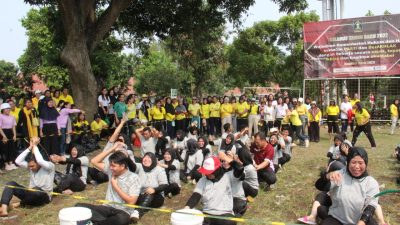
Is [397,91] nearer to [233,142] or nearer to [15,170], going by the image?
[233,142]

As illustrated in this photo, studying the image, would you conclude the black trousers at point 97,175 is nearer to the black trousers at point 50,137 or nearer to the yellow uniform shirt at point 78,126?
the black trousers at point 50,137

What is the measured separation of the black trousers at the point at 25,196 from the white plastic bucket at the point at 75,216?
7.90ft

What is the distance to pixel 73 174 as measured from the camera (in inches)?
313

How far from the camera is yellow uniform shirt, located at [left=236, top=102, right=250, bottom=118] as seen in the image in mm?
14883

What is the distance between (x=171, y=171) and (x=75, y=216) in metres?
3.36

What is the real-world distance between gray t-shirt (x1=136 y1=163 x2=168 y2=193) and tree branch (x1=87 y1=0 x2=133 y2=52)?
23.5ft

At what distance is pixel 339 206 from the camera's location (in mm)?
4828

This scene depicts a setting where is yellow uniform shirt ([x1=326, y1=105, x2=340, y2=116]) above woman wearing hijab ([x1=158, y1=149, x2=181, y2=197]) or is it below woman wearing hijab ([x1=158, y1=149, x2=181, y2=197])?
above

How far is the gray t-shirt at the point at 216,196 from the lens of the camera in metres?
5.64

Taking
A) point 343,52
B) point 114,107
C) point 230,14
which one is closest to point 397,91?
point 343,52

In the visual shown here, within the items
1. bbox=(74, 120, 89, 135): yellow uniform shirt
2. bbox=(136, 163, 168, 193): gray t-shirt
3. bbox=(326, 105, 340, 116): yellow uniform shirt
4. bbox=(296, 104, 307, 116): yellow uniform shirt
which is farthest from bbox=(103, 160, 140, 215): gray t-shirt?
bbox=(326, 105, 340, 116): yellow uniform shirt

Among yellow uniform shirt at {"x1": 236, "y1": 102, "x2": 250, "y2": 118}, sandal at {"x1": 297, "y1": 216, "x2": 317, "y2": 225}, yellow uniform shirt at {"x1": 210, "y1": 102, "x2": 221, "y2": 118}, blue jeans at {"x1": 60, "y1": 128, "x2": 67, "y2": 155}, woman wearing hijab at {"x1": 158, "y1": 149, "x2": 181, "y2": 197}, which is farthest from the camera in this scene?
yellow uniform shirt at {"x1": 210, "y1": 102, "x2": 221, "y2": 118}

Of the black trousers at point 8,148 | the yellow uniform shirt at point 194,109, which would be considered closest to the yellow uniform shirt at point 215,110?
the yellow uniform shirt at point 194,109

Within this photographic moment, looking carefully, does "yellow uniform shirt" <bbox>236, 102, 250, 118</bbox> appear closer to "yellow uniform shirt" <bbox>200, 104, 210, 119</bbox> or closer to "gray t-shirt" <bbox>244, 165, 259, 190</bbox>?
"yellow uniform shirt" <bbox>200, 104, 210, 119</bbox>
